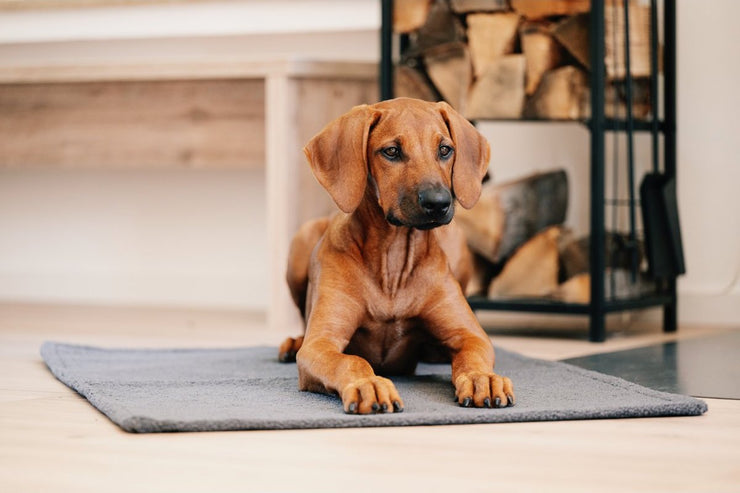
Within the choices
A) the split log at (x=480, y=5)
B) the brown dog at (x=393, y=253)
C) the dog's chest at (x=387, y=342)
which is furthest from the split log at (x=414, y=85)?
the dog's chest at (x=387, y=342)

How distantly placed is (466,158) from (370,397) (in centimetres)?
59

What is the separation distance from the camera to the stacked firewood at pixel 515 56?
3.30 meters

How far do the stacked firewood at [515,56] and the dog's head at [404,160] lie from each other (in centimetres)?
114

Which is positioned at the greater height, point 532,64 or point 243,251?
point 532,64

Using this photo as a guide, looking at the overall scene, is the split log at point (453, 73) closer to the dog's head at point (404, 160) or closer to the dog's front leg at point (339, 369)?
the dog's head at point (404, 160)

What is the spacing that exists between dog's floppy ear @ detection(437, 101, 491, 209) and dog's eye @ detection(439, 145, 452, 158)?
0.12ft

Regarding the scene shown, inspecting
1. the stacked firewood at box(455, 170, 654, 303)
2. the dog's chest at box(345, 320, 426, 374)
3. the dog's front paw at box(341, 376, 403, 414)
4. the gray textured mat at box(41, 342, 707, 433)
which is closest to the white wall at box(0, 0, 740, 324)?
the stacked firewood at box(455, 170, 654, 303)

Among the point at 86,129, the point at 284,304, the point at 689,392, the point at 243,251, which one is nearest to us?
the point at 689,392

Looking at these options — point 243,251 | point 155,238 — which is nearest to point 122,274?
point 155,238

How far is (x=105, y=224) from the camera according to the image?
15.1ft

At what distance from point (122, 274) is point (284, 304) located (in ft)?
3.84

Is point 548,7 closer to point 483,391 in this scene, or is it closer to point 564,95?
point 564,95

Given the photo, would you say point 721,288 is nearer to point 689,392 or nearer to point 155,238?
point 689,392

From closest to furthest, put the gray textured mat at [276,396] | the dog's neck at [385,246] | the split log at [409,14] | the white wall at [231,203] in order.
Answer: the gray textured mat at [276,396] → the dog's neck at [385,246] → the split log at [409,14] → the white wall at [231,203]
